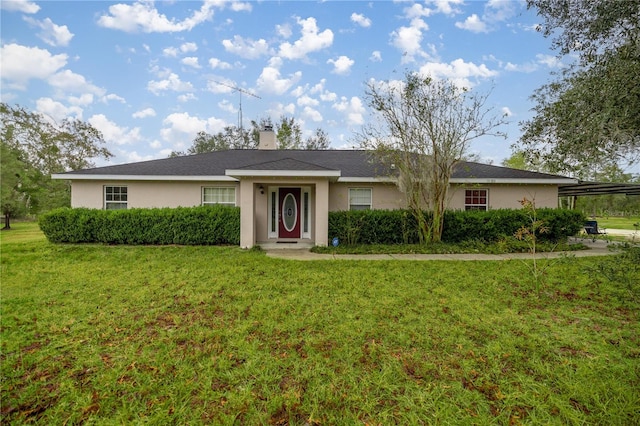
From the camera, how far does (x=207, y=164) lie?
1270cm

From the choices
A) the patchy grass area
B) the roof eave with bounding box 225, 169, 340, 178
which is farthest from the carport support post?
the patchy grass area

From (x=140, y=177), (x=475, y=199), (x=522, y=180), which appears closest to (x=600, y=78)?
(x=522, y=180)

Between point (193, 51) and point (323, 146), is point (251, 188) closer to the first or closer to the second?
point (193, 51)

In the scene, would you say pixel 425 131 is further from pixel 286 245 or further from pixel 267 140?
pixel 267 140

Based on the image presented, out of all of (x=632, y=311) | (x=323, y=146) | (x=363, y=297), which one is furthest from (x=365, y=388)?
(x=323, y=146)

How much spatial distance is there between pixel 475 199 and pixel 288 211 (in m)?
8.02

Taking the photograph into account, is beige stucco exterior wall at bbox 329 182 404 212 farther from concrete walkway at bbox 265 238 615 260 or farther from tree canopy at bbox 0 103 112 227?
tree canopy at bbox 0 103 112 227

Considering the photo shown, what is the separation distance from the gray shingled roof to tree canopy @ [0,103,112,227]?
13.0 metres

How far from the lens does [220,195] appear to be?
1191cm

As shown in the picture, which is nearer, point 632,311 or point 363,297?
point 632,311

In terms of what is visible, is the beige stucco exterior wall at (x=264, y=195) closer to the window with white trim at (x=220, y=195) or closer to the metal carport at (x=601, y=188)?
the window with white trim at (x=220, y=195)

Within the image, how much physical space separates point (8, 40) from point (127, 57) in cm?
385

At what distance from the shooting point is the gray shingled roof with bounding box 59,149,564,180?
410 inches

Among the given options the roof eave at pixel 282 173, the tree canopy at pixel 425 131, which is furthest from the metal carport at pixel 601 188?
the roof eave at pixel 282 173
